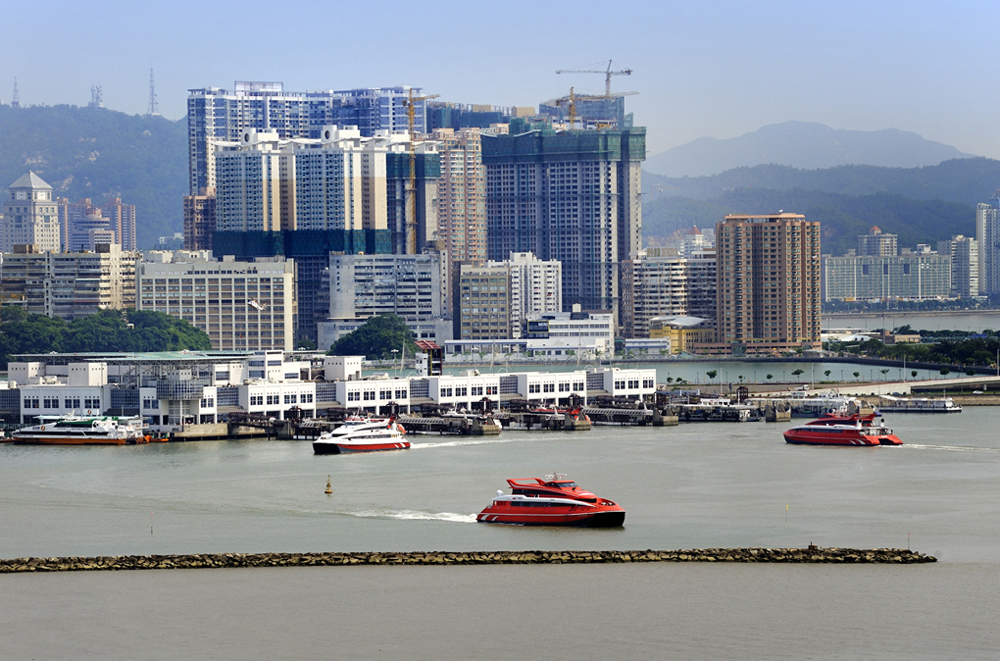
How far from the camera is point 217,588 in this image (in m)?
17.1

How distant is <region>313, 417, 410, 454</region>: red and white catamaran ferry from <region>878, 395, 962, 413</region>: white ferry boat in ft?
57.4

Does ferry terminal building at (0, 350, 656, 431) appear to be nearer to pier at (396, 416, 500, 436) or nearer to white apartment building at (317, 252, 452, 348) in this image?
pier at (396, 416, 500, 436)

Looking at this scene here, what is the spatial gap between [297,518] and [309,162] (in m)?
67.5

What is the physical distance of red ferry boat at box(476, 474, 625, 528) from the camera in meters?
22.3

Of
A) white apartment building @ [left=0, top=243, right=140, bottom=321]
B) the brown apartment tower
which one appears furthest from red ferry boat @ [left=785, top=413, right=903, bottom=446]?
white apartment building @ [left=0, top=243, right=140, bottom=321]

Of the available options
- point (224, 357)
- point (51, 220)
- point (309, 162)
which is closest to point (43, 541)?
point (224, 357)

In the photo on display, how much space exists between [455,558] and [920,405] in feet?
99.8

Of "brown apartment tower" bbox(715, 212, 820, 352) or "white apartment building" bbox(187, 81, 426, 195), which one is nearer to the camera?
"brown apartment tower" bbox(715, 212, 820, 352)

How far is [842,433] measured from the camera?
35.3 meters

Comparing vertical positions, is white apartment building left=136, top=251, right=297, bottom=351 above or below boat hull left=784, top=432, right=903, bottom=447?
above

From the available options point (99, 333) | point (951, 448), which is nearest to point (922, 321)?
point (99, 333)

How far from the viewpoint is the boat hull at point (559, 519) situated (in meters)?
22.3

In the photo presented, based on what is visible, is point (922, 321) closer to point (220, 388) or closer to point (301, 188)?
point (301, 188)

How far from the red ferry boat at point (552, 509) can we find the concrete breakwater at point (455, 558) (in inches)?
132
